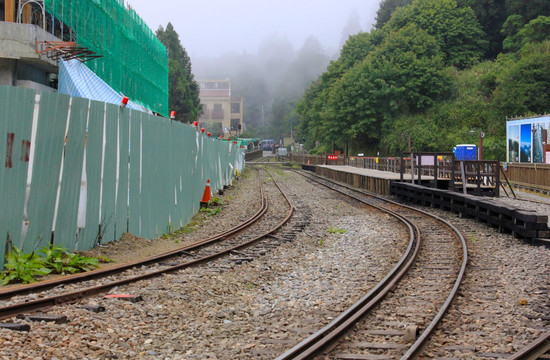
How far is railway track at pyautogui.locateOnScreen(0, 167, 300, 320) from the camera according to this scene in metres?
6.34

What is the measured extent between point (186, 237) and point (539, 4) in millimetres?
67862

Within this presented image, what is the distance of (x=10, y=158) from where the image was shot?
24.9 feet

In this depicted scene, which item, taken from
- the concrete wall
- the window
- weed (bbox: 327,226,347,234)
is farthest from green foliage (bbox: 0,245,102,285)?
the window

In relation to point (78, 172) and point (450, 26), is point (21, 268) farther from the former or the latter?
point (450, 26)

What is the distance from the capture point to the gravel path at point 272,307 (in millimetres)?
5406

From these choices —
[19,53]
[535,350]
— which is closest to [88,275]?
[535,350]

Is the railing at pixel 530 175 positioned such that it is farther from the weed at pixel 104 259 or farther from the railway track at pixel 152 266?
the weed at pixel 104 259

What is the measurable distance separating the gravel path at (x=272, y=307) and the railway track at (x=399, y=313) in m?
0.21

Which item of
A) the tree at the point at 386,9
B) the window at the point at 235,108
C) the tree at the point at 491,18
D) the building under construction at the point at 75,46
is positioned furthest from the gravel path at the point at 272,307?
the window at the point at 235,108

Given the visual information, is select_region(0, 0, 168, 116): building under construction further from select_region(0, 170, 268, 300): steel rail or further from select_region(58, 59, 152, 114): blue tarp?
select_region(0, 170, 268, 300): steel rail

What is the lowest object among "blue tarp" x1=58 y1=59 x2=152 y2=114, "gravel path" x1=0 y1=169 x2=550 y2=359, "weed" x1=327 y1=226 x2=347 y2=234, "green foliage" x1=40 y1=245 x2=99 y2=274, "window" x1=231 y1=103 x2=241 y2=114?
"gravel path" x1=0 y1=169 x2=550 y2=359

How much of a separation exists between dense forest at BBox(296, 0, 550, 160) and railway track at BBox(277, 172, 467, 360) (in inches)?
1559

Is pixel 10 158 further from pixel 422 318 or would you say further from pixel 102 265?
pixel 422 318

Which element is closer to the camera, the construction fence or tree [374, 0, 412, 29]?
the construction fence
